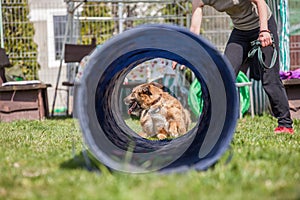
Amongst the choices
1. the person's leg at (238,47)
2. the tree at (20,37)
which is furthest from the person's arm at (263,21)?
the tree at (20,37)

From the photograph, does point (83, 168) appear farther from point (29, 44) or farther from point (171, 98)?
point (29, 44)

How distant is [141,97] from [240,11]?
163cm

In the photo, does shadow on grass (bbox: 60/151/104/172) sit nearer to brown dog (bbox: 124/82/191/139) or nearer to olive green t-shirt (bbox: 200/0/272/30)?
olive green t-shirt (bbox: 200/0/272/30)

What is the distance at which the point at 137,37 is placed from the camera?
3.74 m

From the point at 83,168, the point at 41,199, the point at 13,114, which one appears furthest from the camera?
the point at 13,114

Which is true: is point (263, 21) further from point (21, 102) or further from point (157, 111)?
point (21, 102)

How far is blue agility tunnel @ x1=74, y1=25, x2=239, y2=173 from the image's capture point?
3.58m

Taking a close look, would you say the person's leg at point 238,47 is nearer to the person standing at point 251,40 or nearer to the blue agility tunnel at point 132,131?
the person standing at point 251,40

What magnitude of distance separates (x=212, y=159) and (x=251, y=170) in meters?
0.28

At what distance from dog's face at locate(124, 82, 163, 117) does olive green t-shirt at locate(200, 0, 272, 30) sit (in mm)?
1297

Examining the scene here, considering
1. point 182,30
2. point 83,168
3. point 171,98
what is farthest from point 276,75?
point 83,168

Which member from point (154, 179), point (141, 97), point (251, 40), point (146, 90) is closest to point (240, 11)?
point (251, 40)

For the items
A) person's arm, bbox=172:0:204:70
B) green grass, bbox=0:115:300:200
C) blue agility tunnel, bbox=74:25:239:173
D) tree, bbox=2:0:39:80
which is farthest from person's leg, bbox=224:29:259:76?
tree, bbox=2:0:39:80

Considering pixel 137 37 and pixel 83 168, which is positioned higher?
pixel 137 37
